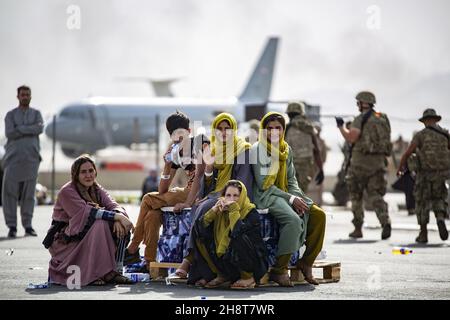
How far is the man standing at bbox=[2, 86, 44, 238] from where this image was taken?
669 inches

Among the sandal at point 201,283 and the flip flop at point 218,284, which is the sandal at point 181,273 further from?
the flip flop at point 218,284

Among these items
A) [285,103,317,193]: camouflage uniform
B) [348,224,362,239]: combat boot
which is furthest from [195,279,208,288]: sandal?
[285,103,317,193]: camouflage uniform

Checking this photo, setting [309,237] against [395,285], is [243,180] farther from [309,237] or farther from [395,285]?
[395,285]

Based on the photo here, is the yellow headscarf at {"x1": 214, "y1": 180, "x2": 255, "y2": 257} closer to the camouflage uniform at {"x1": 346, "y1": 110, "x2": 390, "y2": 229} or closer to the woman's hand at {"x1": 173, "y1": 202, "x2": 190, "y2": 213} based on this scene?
the woman's hand at {"x1": 173, "y1": 202, "x2": 190, "y2": 213}

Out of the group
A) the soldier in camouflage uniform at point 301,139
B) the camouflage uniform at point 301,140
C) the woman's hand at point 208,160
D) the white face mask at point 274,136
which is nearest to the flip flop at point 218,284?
the woman's hand at point 208,160

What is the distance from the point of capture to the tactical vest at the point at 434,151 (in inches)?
660

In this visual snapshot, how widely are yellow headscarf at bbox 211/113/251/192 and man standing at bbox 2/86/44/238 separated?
6036 millimetres

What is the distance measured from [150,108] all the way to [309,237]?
46.1 m

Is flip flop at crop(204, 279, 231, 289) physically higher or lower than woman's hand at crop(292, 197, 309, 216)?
lower

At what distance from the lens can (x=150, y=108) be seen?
5725 cm

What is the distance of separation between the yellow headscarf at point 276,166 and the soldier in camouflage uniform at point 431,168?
5439 millimetres

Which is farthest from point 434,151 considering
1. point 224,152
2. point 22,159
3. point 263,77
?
point 263,77

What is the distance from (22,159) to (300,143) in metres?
3.82

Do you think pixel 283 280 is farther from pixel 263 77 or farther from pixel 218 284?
pixel 263 77
